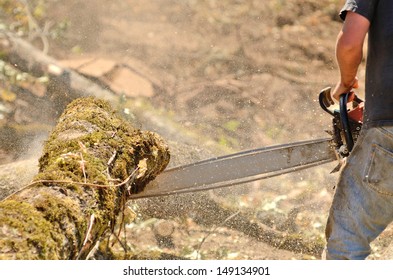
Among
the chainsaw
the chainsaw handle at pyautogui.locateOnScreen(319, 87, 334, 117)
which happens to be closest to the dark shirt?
the chainsaw handle at pyautogui.locateOnScreen(319, 87, 334, 117)

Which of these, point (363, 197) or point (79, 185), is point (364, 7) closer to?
point (363, 197)

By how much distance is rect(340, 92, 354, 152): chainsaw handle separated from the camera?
312cm

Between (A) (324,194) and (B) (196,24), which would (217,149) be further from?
(B) (196,24)

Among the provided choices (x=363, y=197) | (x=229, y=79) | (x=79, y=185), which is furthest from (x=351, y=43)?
(x=229, y=79)

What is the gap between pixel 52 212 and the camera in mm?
2469

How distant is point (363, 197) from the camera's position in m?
3.06

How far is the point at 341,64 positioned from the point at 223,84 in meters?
3.59

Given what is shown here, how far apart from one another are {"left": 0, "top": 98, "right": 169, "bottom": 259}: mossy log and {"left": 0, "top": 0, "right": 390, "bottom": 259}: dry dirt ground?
1.03 m

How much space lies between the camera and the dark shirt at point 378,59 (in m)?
2.80

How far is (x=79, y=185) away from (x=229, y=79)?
4090 mm

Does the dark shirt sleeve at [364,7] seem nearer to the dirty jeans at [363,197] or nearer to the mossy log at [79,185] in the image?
the dirty jeans at [363,197]

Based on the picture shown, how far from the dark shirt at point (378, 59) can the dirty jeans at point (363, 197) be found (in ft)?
0.26

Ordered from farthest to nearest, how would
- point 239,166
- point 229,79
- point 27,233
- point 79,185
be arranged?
point 229,79, point 239,166, point 79,185, point 27,233
